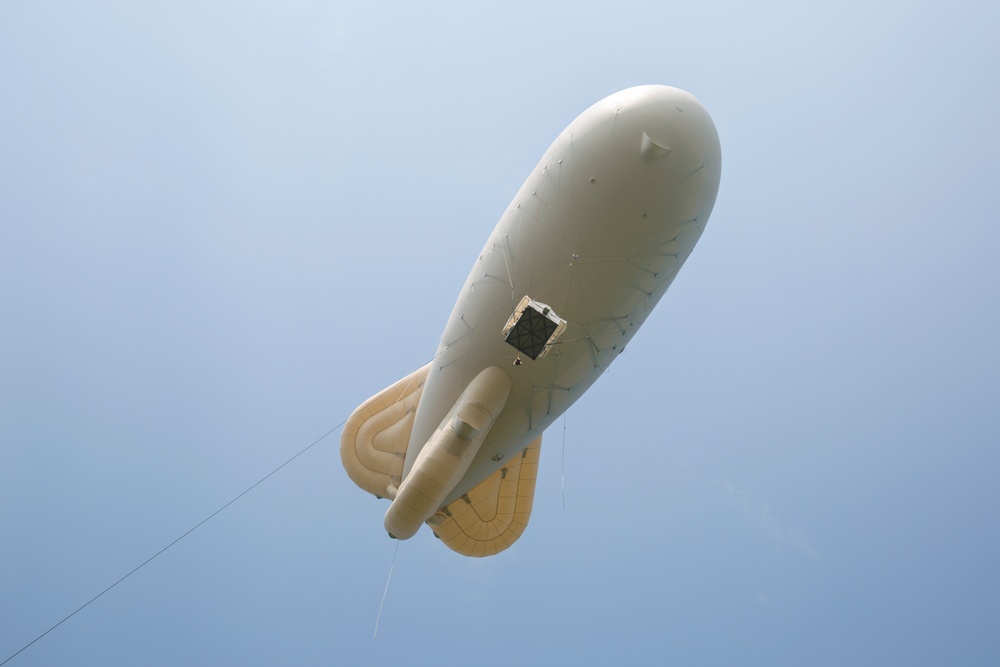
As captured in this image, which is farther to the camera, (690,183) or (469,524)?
(469,524)

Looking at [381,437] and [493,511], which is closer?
[381,437]

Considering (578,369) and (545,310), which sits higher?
(545,310)

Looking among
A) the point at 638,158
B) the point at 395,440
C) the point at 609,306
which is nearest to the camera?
the point at 638,158

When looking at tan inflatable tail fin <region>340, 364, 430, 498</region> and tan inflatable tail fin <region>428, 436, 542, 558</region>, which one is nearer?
tan inflatable tail fin <region>340, 364, 430, 498</region>

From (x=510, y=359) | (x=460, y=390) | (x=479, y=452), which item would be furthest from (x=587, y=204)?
(x=479, y=452)

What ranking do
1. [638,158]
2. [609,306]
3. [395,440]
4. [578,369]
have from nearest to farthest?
[638,158] < [609,306] < [578,369] < [395,440]

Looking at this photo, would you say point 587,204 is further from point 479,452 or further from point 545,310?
point 479,452

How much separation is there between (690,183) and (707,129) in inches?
59.1

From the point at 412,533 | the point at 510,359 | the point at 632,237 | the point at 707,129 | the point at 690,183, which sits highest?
the point at 707,129

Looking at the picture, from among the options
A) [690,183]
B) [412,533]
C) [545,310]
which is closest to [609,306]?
[545,310]

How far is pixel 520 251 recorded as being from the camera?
18.6m

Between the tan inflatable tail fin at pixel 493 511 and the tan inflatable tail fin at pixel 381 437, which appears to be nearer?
the tan inflatable tail fin at pixel 381 437

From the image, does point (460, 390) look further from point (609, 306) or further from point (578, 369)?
point (609, 306)

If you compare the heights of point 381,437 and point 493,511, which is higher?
point 381,437
